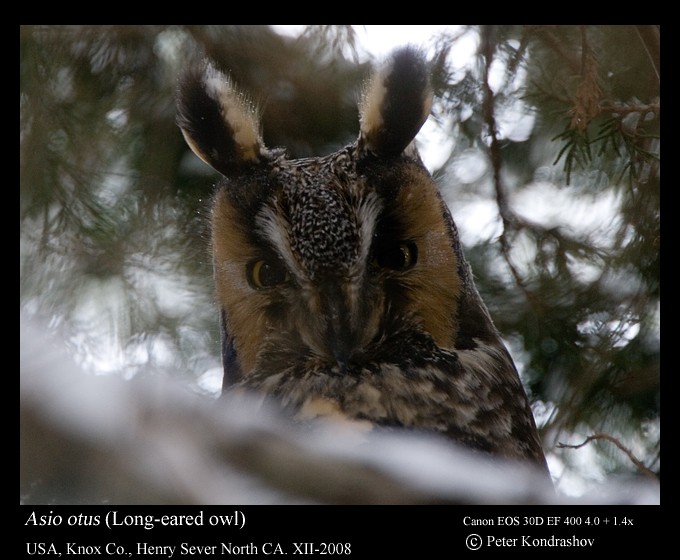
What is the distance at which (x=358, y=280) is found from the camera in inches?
64.5

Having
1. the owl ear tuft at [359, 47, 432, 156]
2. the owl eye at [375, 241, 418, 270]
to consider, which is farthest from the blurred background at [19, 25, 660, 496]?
the owl eye at [375, 241, 418, 270]

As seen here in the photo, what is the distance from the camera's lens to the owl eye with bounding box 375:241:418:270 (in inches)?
68.2

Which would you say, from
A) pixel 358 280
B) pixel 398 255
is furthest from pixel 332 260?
pixel 398 255

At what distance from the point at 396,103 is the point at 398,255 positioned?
405mm

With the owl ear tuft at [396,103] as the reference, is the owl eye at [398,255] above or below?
below

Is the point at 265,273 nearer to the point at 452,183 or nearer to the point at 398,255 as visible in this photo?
the point at 398,255

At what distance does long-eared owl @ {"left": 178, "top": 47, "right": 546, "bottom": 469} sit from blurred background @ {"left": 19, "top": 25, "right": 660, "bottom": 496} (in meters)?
0.20

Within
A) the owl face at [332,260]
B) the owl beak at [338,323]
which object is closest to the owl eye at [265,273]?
the owl face at [332,260]

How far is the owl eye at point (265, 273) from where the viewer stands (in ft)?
5.73

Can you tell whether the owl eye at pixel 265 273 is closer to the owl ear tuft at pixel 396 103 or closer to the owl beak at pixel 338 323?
the owl beak at pixel 338 323

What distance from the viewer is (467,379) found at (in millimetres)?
1817

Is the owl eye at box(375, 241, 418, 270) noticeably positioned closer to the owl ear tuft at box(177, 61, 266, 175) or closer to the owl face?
the owl face

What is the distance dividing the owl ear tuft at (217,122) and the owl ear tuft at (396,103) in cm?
29
